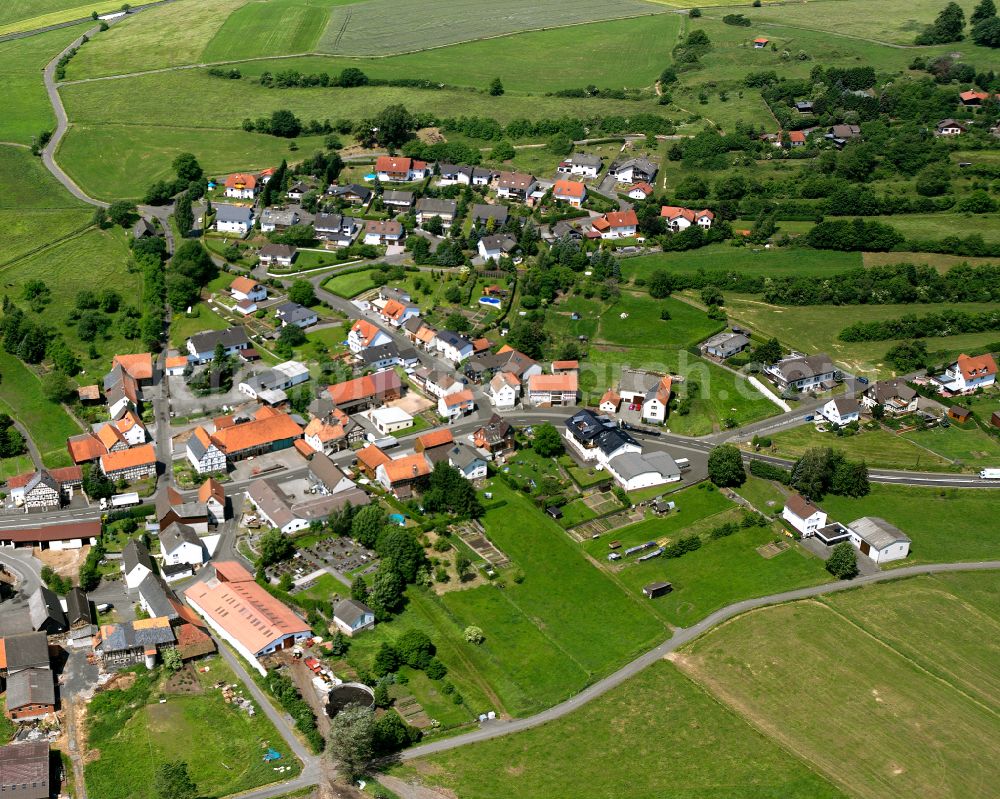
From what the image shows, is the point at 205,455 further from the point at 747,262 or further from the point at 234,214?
the point at 747,262

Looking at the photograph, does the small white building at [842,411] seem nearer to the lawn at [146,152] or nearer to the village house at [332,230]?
the village house at [332,230]

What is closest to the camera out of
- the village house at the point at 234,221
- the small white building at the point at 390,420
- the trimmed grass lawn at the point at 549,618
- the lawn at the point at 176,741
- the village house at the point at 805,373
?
the lawn at the point at 176,741

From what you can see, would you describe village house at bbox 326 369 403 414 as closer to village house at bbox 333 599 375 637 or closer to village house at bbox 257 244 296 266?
village house at bbox 333 599 375 637

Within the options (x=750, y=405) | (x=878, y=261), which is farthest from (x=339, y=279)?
(x=878, y=261)

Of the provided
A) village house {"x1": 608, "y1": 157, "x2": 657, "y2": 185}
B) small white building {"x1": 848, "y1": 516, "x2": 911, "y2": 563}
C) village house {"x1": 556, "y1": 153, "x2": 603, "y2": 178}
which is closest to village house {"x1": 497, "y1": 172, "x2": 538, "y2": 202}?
village house {"x1": 556, "y1": 153, "x2": 603, "y2": 178}

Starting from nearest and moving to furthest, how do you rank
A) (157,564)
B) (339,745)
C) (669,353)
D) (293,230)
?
(339,745) < (157,564) < (669,353) < (293,230)

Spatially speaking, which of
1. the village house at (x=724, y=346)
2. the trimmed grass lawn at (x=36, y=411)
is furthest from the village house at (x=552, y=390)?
the trimmed grass lawn at (x=36, y=411)

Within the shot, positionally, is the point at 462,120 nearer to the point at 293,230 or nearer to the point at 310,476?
the point at 293,230
